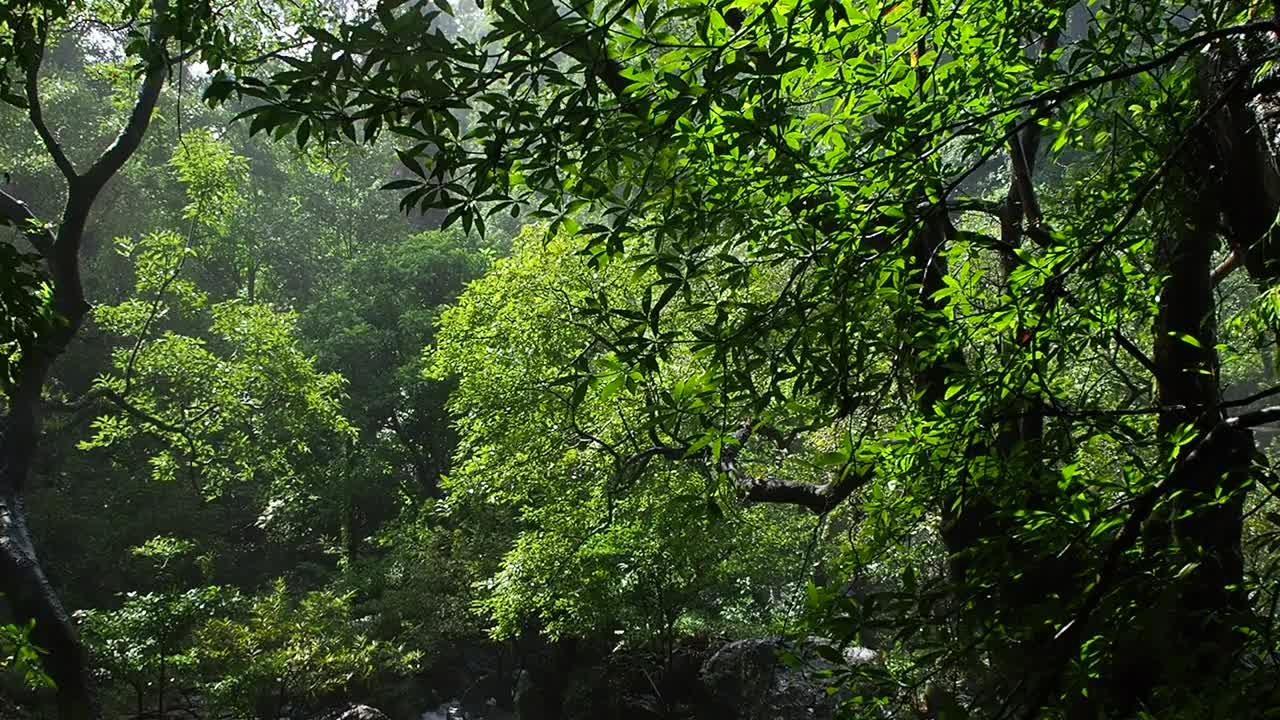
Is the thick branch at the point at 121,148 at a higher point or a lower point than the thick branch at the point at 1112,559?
higher

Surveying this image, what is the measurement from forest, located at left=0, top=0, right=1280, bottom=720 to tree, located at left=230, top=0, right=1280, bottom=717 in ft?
0.06

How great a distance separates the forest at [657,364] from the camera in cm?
180

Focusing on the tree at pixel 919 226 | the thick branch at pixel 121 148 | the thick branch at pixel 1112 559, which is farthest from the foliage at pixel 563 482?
the thick branch at pixel 1112 559

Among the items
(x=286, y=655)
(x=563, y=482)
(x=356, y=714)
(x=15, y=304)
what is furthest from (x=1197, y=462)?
(x=356, y=714)

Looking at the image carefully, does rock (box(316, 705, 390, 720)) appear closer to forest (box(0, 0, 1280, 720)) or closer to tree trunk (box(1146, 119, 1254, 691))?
forest (box(0, 0, 1280, 720))

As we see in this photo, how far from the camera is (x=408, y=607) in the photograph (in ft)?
42.8

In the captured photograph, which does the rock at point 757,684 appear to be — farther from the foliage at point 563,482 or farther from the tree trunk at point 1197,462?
the tree trunk at point 1197,462

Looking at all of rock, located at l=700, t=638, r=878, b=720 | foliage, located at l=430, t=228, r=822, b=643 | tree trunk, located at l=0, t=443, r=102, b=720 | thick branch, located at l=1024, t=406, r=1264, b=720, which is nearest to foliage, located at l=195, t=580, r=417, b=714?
foliage, located at l=430, t=228, r=822, b=643

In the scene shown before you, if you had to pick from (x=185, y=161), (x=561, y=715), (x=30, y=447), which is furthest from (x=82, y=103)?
(x=561, y=715)

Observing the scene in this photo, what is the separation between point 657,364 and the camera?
195 cm

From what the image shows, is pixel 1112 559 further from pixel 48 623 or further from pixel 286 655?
pixel 286 655

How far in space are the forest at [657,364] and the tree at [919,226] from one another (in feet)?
0.06

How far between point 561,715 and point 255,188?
17.4 metres

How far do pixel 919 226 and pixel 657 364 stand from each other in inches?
24.0
